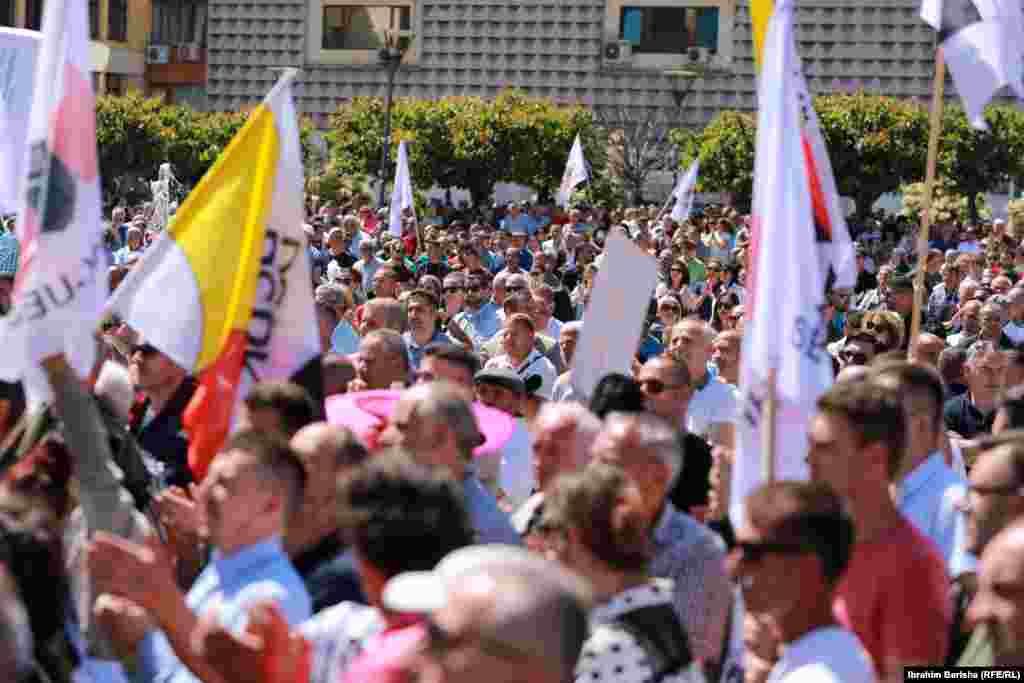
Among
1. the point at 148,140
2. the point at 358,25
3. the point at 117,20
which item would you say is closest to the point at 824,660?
the point at 148,140

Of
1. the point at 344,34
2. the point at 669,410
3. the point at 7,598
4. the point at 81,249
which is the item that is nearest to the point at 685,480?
the point at 669,410

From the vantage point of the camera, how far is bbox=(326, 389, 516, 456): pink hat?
6.38 m

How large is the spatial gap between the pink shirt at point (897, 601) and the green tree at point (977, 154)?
35.2 m

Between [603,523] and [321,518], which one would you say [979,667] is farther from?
[321,518]

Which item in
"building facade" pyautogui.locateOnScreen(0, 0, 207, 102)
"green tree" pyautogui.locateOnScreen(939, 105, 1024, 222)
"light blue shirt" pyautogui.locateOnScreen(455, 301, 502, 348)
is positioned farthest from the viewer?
"building facade" pyautogui.locateOnScreen(0, 0, 207, 102)

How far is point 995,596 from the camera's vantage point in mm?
3760

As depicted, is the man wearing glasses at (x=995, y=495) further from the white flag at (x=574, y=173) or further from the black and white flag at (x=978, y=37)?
the white flag at (x=574, y=173)

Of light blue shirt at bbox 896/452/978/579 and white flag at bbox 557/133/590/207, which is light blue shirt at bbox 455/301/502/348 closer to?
light blue shirt at bbox 896/452/978/579

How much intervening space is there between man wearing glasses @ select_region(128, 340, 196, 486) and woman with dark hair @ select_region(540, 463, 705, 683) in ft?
8.50

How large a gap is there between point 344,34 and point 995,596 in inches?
2002

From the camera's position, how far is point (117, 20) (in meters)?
55.8

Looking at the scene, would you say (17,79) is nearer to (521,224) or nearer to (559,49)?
(521,224)

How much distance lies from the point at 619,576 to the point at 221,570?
91 cm

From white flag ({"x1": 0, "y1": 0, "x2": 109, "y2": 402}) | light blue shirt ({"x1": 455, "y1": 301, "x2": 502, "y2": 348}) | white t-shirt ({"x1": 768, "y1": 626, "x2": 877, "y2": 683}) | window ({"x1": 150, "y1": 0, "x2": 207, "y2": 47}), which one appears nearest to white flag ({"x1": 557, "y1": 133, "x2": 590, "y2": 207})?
light blue shirt ({"x1": 455, "y1": 301, "x2": 502, "y2": 348})
